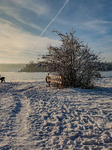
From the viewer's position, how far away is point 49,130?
3896 millimetres

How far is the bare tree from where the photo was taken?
37.1 ft

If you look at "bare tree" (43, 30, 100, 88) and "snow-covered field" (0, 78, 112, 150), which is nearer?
"snow-covered field" (0, 78, 112, 150)

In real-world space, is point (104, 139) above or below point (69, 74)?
below

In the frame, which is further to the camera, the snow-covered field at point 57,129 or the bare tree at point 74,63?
the bare tree at point 74,63

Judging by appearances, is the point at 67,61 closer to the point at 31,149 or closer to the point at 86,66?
the point at 86,66

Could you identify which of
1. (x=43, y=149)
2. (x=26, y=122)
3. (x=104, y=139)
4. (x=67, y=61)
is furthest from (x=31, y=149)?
(x=67, y=61)

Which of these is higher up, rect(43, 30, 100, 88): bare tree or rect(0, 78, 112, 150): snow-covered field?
rect(43, 30, 100, 88): bare tree

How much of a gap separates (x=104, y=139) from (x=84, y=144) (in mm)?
589

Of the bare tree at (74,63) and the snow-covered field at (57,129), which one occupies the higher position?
the bare tree at (74,63)

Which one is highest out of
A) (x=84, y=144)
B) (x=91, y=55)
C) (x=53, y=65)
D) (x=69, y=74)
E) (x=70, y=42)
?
(x=70, y=42)

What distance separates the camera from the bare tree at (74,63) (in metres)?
11.3

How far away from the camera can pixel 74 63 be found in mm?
11594

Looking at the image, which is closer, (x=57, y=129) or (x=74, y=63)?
(x=57, y=129)

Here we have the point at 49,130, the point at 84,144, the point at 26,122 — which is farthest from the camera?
the point at 26,122
